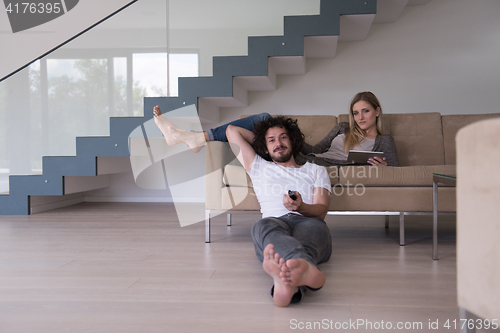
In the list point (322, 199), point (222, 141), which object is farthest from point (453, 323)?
point (222, 141)

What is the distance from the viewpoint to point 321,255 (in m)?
1.61

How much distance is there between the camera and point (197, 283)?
1483 millimetres

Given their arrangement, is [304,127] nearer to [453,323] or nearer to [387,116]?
[387,116]

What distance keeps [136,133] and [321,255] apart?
6.85ft

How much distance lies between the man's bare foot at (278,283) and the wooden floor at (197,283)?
3 centimetres

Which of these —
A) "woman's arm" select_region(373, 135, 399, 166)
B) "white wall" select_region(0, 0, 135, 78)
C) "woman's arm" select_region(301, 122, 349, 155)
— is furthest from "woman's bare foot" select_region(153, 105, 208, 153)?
"white wall" select_region(0, 0, 135, 78)

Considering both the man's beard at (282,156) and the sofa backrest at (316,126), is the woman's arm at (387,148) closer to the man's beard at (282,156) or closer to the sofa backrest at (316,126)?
the sofa backrest at (316,126)

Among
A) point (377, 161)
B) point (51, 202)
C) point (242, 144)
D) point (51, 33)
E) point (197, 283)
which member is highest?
point (51, 33)

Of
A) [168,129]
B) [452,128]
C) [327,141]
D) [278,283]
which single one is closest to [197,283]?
[278,283]

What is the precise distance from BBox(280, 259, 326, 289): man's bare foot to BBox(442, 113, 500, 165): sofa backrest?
2.00 metres

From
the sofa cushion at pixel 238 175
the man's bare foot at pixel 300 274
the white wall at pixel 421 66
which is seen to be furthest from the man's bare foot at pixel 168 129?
the white wall at pixel 421 66

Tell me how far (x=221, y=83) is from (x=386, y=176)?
5.26 feet

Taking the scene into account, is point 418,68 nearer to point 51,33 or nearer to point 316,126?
point 316,126

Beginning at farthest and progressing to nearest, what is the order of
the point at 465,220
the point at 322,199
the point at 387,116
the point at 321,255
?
the point at 387,116 → the point at 322,199 → the point at 321,255 → the point at 465,220
